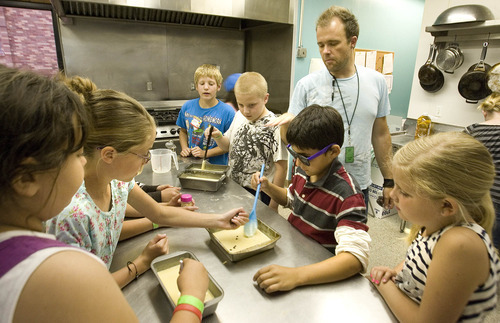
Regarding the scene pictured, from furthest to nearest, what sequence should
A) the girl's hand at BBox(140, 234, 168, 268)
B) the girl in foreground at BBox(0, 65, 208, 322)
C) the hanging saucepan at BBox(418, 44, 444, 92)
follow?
the hanging saucepan at BBox(418, 44, 444, 92)
the girl's hand at BBox(140, 234, 168, 268)
the girl in foreground at BBox(0, 65, 208, 322)

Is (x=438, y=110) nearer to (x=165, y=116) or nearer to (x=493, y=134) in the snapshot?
(x=493, y=134)

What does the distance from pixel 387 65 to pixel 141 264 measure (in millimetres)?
3929

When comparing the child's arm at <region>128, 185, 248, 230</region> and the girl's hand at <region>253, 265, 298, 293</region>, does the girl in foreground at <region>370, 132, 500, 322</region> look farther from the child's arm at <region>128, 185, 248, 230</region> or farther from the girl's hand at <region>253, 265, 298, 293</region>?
the child's arm at <region>128, 185, 248, 230</region>

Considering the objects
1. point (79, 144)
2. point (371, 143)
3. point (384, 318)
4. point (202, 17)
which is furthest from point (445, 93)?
point (79, 144)

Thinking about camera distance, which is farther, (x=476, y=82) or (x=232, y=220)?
(x=476, y=82)

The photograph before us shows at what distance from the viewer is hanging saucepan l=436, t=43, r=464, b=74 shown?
2621 mm

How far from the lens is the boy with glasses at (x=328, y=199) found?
89 cm

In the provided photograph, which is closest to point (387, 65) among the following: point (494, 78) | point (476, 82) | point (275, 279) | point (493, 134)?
point (476, 82)

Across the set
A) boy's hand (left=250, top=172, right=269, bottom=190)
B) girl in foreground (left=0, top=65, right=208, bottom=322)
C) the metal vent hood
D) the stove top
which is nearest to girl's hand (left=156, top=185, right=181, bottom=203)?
boy's hand (left=250, top=172, right=269, bottom=190)

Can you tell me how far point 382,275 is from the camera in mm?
871

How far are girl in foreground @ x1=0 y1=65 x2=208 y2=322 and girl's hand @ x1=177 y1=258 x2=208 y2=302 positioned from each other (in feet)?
0.71

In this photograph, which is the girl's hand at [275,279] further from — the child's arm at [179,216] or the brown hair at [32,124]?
the brown hair at [32,124]

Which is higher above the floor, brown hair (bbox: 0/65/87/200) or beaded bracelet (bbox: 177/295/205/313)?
brown hair (bbox: 0/65/87/200)

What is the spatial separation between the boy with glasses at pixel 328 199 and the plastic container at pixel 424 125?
230cm
